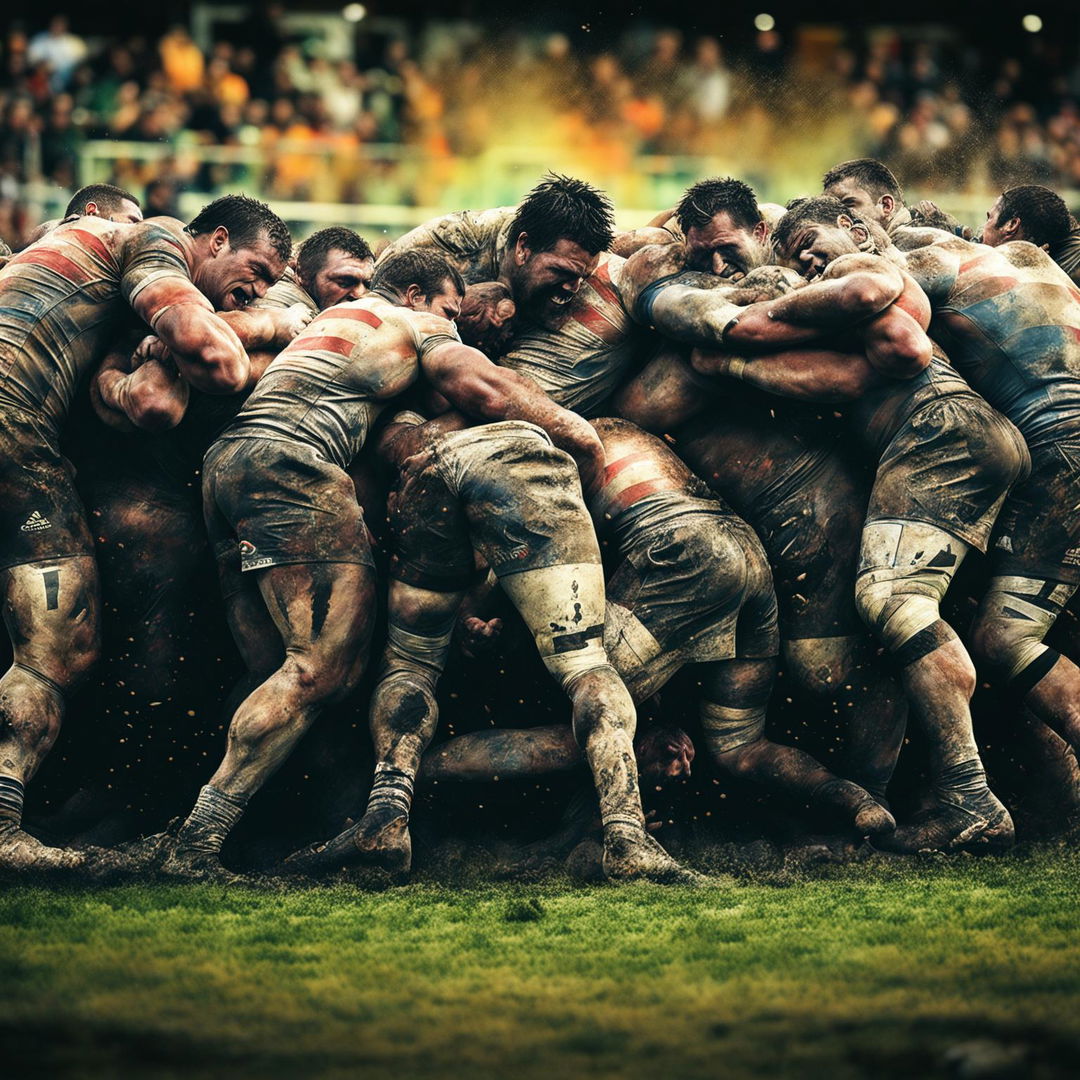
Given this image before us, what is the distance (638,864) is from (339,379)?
2099 millimetres

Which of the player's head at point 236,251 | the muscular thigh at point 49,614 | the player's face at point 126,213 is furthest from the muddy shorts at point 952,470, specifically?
the player's face at point 126,213

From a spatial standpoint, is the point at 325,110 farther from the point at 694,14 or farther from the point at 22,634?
the point at 22,634

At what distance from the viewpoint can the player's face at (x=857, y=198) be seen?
8.07 meters

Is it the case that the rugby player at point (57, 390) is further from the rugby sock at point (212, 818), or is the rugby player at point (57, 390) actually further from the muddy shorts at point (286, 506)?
the rugby sock at point (212, 818)

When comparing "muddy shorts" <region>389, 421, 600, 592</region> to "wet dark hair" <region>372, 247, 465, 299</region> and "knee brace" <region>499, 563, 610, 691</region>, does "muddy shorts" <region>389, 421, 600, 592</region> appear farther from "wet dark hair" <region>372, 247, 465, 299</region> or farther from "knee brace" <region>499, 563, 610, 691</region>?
"wet dark hair" <region>372, 247, 465, 299</region>

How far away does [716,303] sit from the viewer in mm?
6801

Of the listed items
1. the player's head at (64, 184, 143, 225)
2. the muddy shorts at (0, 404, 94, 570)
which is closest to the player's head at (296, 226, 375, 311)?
the player's head at (64, 184, 143, 225)

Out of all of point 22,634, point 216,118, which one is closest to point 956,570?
point 22,634

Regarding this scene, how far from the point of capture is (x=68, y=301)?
6723 millimetres

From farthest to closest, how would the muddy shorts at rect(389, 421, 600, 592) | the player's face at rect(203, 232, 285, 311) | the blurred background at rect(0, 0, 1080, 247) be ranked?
the blurred background at rect(0, 0, 1080, 247) < the player's face at rect(203, 232, 285, 311) < the muddy shorts at rect(389, 421, 600, 592)

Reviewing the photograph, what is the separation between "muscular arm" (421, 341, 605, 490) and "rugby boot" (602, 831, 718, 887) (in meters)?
1.49

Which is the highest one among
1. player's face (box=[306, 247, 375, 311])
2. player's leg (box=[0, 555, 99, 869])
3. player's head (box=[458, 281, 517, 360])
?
player's face (box=[306, 247, 375, 311])

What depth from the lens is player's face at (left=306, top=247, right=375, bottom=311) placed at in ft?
24.6

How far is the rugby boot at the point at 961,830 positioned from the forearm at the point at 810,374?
5.14ft
